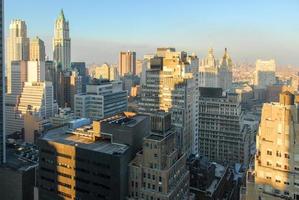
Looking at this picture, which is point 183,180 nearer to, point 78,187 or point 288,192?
point 78,187

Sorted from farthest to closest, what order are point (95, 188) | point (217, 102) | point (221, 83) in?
point (221, 83) → point (217, 102) → point (95, 188)

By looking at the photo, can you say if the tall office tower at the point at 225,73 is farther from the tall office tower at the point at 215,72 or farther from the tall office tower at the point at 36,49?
the tall office tower at the point at 36,49

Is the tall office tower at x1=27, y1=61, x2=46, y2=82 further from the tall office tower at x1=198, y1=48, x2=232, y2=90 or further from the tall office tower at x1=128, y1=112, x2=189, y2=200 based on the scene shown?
the tall office tower at x1=128, y1=112, x2=189, y2=200

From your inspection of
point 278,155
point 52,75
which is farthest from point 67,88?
point 278,155

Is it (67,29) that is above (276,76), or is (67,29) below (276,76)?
above

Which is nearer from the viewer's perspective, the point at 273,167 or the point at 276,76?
the point at 273,167

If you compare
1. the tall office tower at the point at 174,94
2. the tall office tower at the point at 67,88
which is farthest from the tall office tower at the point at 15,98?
the tall office tower at the point at 174,94

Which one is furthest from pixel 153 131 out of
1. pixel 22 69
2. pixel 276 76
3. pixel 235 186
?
pixel 276 76
